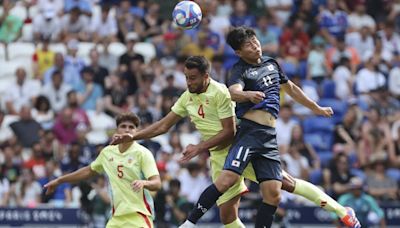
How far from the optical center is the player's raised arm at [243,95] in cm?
1378

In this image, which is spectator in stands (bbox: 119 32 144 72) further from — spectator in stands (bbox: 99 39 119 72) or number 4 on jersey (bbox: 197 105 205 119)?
number 4 on jersey (bbox: 197 105 205 119)

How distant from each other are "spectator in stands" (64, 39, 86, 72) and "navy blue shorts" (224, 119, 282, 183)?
482 inches

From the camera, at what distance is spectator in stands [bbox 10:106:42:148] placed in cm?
2441

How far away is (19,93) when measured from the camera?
25469 millimetres

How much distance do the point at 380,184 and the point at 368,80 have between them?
4.22 m

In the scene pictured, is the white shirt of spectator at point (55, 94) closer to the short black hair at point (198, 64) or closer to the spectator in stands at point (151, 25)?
the spectator in stands at point (151, 25)

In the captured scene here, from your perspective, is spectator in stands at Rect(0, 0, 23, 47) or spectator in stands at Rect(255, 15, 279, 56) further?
spectator in stands at Rect(255, 15, 279, 56)

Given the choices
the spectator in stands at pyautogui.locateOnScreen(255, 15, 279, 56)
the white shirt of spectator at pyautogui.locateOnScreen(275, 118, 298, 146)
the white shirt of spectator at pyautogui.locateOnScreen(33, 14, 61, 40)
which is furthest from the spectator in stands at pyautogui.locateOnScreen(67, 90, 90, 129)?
the spectator in stands at pyautogui.locateOnScreen(255, 15, 279, 56)

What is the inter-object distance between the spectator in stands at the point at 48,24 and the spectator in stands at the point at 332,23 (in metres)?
6.62

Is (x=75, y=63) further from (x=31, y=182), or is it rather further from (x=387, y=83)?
(x=387, y=83)

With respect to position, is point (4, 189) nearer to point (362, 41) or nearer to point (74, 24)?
point (74, 24)

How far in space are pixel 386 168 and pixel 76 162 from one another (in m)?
6.47

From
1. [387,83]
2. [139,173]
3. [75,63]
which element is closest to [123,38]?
[75,63]

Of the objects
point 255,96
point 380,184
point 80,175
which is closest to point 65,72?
point 380,184
